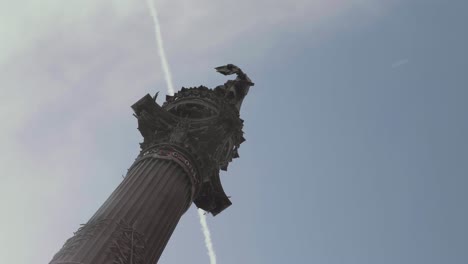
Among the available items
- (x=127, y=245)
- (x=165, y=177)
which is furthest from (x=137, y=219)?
(x=165, y=177)

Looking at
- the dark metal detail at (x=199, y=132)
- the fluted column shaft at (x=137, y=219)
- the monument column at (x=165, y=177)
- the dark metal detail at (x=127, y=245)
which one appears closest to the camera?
the fluted column shaft at (x=137, y=219)

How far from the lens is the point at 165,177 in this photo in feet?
70.9

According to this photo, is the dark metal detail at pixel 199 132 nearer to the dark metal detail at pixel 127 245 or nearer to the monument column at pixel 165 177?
the monument column at pixel 165 177

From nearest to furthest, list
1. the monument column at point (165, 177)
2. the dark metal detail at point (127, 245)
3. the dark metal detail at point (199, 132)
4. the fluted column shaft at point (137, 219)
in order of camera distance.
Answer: the fluted column shaft at point (137, 219)
the dark metal detail at point (127, 245)
the monument column at point (165, 177)
the dark metal detail at point (199, 132)

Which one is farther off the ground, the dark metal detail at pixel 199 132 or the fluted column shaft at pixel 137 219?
the dark metal detail at pixel 199 132

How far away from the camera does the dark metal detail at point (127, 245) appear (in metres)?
17.5

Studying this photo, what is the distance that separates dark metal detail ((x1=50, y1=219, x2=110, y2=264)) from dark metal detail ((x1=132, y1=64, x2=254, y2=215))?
508 centimetres

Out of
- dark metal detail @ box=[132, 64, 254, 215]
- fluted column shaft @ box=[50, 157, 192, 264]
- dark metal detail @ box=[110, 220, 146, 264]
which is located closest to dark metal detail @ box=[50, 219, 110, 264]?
fluted column shaft @ box=[50, 157, 192, 264]

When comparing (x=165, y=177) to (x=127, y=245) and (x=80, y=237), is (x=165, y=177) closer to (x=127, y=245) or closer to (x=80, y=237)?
(x=127, y=245)

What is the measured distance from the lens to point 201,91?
2845 cm

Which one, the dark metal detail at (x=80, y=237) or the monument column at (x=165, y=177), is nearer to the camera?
the dark metal detail at (x=80, y=237)

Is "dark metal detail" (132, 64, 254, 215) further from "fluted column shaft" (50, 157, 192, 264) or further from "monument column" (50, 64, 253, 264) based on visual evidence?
"fluted column shaft" (50, 157, 192, 264)

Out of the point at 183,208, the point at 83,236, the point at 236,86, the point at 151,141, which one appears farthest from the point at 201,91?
the point at 83,236

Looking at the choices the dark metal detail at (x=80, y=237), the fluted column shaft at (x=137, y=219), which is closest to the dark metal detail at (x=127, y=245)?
the fluted column shaft at (x=137, y=219)
